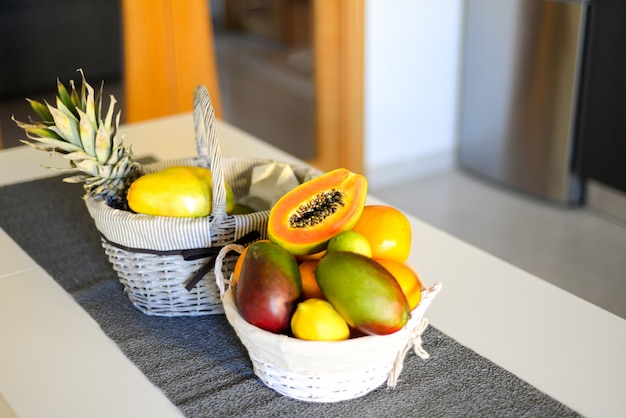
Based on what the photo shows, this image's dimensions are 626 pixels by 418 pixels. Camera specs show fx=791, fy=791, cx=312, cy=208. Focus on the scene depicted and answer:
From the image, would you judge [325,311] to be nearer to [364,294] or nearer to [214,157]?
[364,294]

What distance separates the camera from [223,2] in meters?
2.98

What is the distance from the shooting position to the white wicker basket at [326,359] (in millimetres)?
856

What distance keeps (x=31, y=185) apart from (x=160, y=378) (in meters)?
0.77

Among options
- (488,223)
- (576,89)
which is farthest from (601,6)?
(488,223)

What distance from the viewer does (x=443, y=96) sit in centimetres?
352

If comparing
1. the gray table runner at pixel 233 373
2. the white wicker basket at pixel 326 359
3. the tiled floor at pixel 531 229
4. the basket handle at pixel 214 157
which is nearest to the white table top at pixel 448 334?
the gray table runner at pixel 233 373

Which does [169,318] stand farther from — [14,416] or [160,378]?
[14,416]

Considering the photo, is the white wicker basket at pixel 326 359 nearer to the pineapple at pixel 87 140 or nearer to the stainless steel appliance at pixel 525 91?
the pineapple at pixel 87 140

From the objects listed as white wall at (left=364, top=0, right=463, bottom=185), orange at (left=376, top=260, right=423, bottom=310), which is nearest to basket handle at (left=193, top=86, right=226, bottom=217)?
orange at (left=376, top=260, right=423, bottom=310)

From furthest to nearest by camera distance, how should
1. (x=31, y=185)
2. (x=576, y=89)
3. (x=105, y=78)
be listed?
(x=576, y=89) < (x=105, y=78) < (x=31, y=185)

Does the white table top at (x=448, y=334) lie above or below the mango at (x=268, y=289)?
below

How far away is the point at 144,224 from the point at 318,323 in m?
0.32

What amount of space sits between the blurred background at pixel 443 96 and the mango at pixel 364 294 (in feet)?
6.42

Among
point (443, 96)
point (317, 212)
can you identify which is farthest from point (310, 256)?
point (443, 96)
